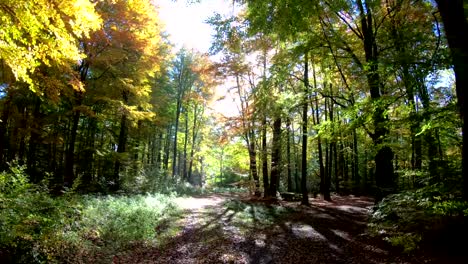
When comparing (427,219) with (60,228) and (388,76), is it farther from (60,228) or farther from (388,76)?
(60,228)

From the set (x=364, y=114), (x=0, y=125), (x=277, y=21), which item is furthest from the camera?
(x=0, y=125)

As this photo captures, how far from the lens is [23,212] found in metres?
5.82

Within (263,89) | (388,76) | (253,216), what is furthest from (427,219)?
(253,216)

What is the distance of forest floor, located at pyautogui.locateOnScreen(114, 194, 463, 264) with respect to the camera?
686cm

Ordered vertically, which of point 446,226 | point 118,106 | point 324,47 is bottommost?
point 446,226

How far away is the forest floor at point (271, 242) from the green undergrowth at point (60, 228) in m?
0.50

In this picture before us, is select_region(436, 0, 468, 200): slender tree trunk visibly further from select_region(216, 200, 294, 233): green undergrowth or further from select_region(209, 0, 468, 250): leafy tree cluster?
select_region(216, 200, 294, 233): green undergrowth

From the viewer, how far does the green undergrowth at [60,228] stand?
517 centimetres

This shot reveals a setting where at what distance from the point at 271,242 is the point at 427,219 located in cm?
396

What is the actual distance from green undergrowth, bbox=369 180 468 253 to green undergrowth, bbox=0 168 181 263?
6174 millimetres

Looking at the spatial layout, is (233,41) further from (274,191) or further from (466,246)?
(274,191)

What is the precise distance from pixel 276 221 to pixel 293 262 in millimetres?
4740

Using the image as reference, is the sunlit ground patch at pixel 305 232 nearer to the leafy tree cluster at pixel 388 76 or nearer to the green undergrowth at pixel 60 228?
the leafy tree cluster at pixel 388 76

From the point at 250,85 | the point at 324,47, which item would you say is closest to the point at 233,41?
the point at 324,47
